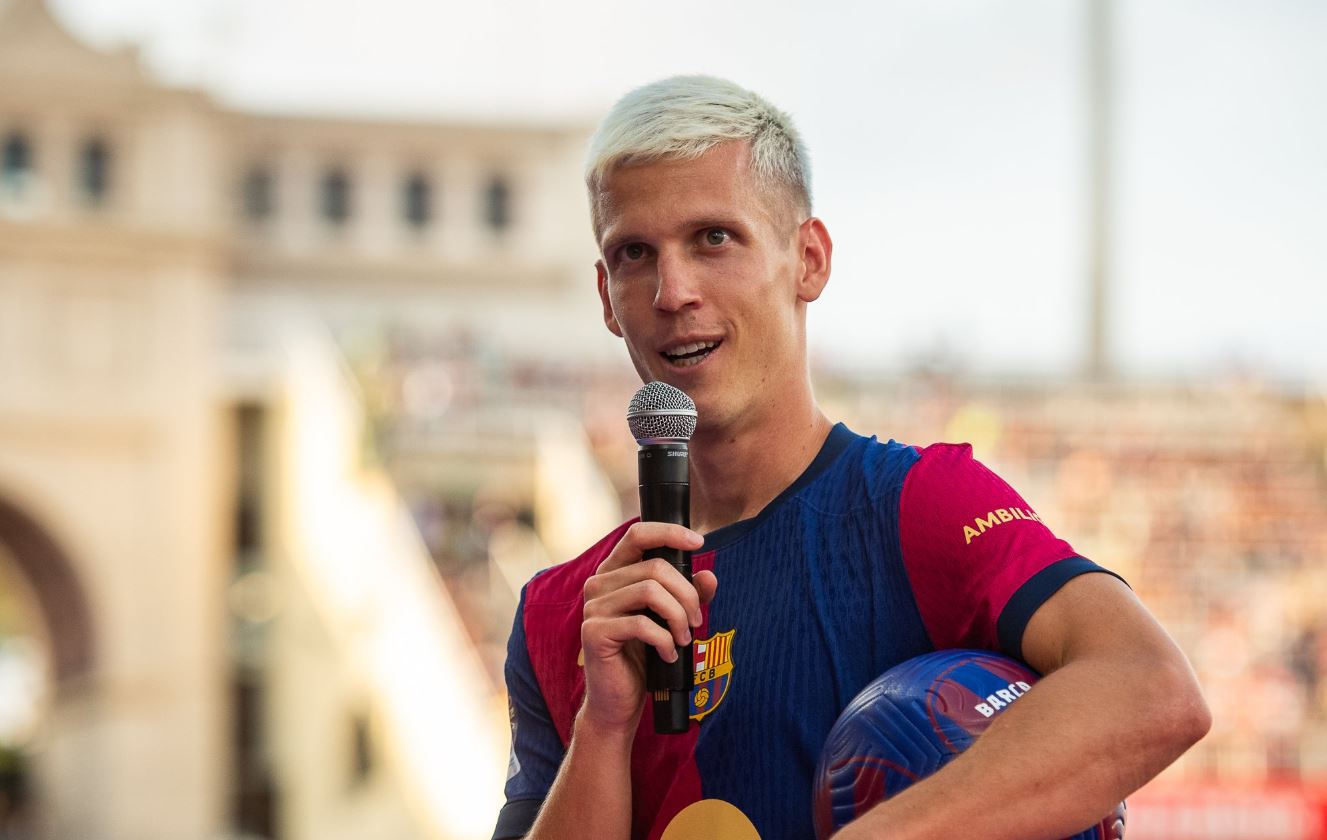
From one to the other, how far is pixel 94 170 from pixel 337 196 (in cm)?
514

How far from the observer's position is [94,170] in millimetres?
27734

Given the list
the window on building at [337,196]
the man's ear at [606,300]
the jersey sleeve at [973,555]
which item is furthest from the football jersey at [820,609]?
the window on building at [337,196]

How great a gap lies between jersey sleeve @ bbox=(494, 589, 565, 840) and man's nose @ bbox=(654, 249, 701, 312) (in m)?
0.57

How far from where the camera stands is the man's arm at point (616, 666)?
1814 mm

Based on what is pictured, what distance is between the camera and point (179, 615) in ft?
79.5

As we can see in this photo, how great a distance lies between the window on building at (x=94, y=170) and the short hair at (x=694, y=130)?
27247 millimetres

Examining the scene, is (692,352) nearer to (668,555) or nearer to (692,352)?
(692,352)

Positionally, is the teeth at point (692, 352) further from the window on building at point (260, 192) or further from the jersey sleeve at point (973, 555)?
the window on building at point (260, 192)

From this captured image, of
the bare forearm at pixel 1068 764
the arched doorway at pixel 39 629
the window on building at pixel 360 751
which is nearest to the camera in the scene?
the bare forearm at pixel 1068 764

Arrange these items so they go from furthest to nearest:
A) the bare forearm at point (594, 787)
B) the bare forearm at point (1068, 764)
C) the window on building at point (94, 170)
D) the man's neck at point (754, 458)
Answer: the window on building at point (94, 170), the man's neck at point (754, 458), the bare forearm at point (594, 787), the bare forearm at point (1068, 764)

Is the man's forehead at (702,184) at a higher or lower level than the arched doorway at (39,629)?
higher

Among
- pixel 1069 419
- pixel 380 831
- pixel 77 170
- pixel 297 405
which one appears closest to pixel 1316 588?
pixel 1069 419

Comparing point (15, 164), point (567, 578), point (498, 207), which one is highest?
point (15, 164)

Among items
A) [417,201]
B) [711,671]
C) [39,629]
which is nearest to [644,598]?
[711,671]
